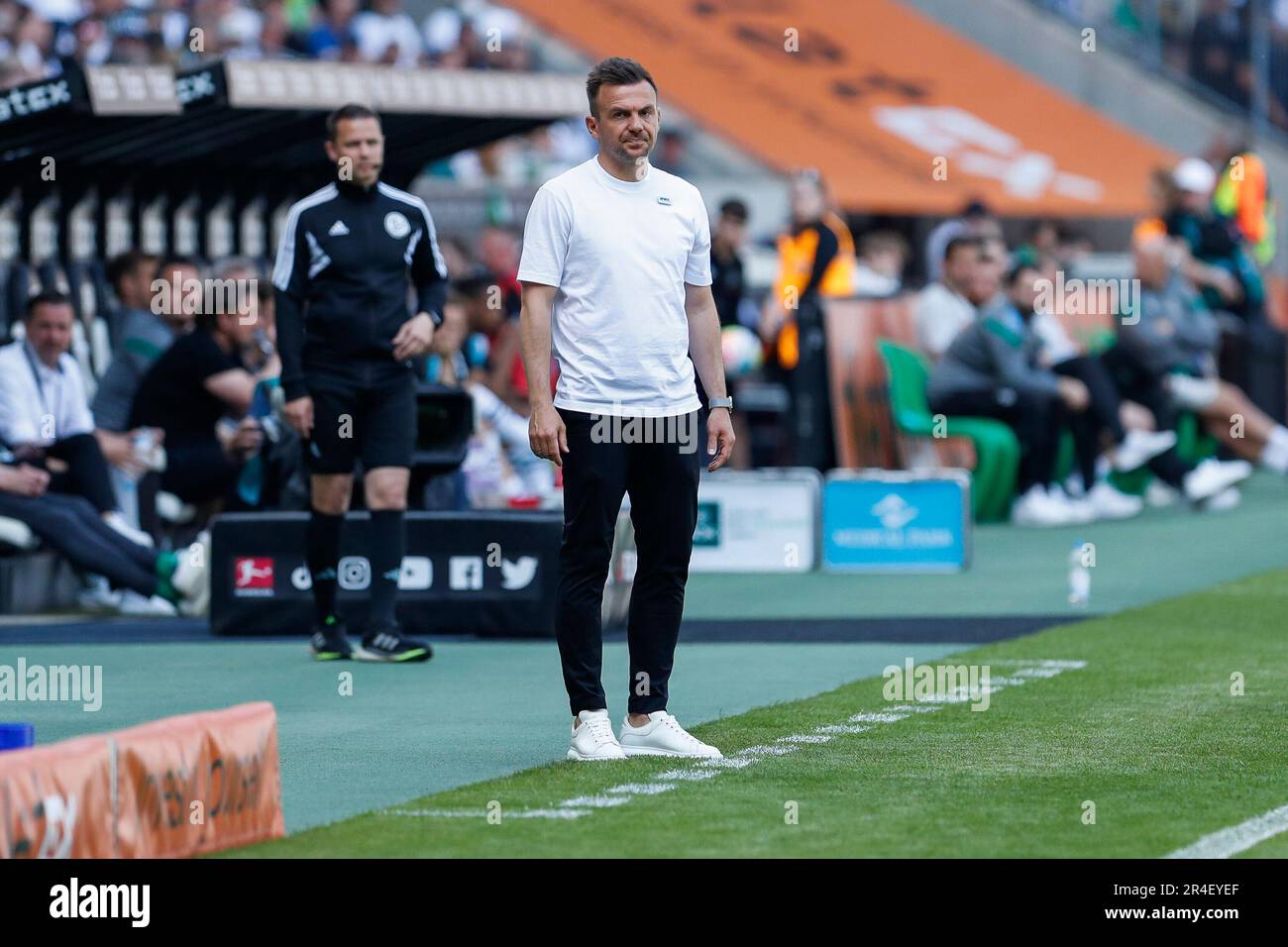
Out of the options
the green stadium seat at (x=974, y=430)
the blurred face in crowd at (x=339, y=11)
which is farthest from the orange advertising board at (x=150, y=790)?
the blurred face in crowd at (x=339, y=11)

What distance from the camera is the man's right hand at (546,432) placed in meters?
7.86

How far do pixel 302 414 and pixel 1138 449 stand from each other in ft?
36.4

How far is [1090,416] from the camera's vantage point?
19844mm

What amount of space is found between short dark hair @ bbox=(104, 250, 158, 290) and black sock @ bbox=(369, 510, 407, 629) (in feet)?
15.5

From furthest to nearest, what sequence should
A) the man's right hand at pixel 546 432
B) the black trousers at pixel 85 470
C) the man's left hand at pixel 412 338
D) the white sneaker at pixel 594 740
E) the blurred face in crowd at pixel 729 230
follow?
1. the blurred face in crowd at pixel 729 230
2. the black trousers at pixel 85 470
3. the man's left hand at pixel 412 338
4. the white sneaker at pixel 594 740
5. the man's right hand at pixel 546 432

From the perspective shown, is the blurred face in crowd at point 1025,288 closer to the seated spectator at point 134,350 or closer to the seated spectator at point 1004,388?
the seated spectator at point 1004,388

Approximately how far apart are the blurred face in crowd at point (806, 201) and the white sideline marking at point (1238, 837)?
1375 centimetres

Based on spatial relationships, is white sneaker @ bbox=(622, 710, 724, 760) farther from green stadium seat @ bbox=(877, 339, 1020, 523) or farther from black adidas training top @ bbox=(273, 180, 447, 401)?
green stadium seat @ bbox=(877, 339, 1020, 523)

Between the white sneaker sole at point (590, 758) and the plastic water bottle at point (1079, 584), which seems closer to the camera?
the white sneaker sole at point (590, 758)

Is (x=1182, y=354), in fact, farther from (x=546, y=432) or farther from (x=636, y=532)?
(x=546, y=432)

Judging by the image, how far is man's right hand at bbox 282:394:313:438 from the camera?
34.8ft

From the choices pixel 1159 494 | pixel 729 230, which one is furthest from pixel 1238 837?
pixel 1159 494

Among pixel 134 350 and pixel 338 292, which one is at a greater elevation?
pixel 338 292
